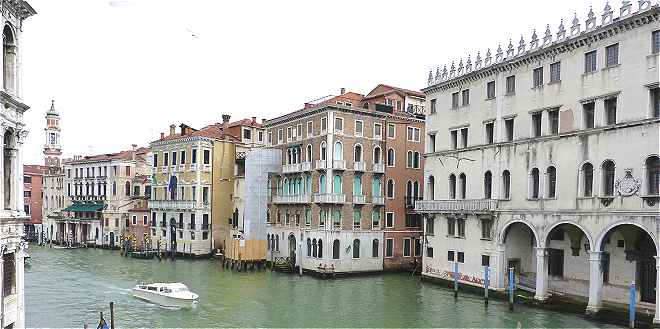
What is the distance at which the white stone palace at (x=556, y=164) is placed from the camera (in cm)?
2142

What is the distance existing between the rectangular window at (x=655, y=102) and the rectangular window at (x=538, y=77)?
5.51 metres

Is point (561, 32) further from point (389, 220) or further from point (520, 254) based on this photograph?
point (389, 220)

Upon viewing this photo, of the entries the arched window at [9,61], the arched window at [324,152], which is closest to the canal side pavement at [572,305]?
the arched window at [324,152]

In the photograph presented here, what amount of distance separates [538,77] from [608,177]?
5.89 m

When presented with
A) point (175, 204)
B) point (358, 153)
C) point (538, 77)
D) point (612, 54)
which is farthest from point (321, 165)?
point (175, 204)

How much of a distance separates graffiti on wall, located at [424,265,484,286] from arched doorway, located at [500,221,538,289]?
62.9 inches

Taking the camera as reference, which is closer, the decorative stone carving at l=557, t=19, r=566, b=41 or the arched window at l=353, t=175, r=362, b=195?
the decorative stone carving at l=557, t=19, r=566, b=41

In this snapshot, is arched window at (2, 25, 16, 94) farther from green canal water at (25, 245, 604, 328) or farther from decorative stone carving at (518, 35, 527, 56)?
decorative stone carving at (518, 35, 527, 56)

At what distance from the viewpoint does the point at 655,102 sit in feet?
68.9

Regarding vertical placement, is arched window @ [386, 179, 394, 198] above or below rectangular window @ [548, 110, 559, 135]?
below

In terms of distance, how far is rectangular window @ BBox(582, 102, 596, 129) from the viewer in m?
23.6

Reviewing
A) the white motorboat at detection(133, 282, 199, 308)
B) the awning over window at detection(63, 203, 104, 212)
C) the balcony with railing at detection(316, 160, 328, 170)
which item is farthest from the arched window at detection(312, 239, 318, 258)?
the awning over window at detection(63, 203, 104, 212)

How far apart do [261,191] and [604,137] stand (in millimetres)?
24446

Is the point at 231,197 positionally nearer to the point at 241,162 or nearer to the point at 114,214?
the point at 241,162
